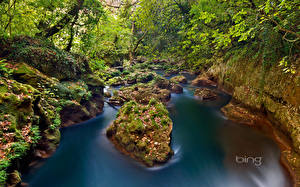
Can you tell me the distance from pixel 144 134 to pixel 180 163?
168 centimetres

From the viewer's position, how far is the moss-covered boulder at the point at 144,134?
15.9 feet

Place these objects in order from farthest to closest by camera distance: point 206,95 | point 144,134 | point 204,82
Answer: point 204,82 < point 206,95 < point 144,134

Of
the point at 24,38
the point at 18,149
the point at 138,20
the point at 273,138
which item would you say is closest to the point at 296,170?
the point at 273,138

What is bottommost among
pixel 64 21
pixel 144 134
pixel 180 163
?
pixel 180 163

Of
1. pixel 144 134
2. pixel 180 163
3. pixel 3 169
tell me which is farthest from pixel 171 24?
pixel 3 169

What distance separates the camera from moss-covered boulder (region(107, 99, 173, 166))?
191 inches

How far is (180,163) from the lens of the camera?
201 inches

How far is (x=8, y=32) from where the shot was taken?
20.3ft

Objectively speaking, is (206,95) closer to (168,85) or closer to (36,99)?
(168,85)

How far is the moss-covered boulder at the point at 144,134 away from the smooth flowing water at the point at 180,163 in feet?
1.01

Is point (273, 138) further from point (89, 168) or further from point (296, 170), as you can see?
point (89, 168)

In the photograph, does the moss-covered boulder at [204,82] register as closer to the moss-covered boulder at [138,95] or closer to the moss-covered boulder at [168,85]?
the moss-covered boulder at [168,85]

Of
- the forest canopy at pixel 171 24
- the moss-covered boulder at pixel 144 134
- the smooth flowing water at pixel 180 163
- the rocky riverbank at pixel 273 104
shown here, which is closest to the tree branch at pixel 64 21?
the forest canopy at pixel 171 24

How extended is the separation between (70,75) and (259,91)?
1040 cm
